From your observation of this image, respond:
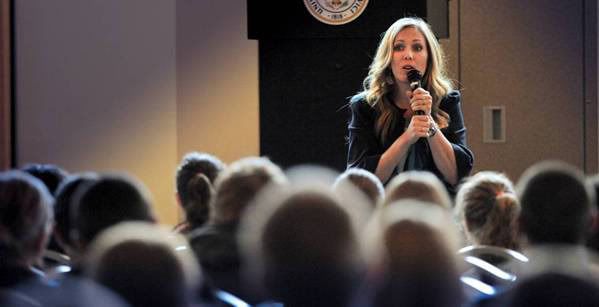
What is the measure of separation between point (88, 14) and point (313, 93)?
65.6 inches

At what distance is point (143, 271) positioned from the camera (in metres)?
1.04

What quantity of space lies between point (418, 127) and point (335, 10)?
1.83 metres

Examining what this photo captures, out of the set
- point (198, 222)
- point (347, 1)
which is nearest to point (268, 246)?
point (198, 222)

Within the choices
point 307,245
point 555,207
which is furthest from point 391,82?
point 307,245

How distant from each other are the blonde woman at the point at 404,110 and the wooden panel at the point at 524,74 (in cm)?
303

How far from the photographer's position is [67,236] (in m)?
2.12

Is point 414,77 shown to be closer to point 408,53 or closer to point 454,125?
point 408,53

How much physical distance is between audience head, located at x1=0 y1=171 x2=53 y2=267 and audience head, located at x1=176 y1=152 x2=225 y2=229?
2.41 feet

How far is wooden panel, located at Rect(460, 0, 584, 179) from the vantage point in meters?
6.00

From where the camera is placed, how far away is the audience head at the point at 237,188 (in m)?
1.95

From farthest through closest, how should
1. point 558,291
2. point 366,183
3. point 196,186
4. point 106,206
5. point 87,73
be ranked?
point 87,73
point 196,186
point 366,183
point 106,206
point 558,291

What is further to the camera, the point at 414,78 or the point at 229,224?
the point at 414,78

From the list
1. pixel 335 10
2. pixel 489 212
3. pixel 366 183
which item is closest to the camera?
pixel 489 212

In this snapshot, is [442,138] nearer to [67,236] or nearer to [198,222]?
[198,222]
